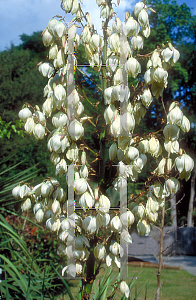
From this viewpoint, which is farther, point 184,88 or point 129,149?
point 184,88

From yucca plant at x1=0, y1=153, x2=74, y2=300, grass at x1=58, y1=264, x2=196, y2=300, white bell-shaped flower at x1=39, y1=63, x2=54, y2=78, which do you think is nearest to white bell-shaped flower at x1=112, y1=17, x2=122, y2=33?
white bell-shaped flower at x1=39, y1=63, x2=54, y2=78

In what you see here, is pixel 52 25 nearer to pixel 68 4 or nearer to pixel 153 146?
pixel 68 4

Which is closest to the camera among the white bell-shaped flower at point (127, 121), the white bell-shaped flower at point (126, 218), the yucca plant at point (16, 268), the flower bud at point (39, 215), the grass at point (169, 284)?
the white bell-shaped flower at point (127, 121)

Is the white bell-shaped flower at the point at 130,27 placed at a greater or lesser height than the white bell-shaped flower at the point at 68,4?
lesser

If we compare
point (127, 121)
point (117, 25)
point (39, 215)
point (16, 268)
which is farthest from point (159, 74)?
point (16, 268)

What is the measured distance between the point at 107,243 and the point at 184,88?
7502mm

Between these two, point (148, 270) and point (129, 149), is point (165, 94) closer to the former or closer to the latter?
point (148, 270)

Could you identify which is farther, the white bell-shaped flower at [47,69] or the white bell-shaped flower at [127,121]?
the white bell-shaped flower at [47,69]

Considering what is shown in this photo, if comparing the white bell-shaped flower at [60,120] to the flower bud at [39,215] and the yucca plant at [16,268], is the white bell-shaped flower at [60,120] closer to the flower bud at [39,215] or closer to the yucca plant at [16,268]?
the flower bud at [39,215]

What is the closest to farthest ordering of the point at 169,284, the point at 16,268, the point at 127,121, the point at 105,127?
1. the point at 127,121
2. the point at 105,127
3. the point at 16,268
4. the point at 169,284

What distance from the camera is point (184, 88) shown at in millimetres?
7980

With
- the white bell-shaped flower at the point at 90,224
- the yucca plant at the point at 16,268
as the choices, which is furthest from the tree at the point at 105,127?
the yucca plant at the point at 16,268

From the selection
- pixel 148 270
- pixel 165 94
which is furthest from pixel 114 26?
pixel 165 94

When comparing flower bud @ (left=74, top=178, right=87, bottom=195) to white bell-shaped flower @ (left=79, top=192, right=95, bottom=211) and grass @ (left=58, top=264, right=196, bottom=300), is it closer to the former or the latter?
white bell-shaped flower @ (left=79, top=192, right=95, bottom=211)
